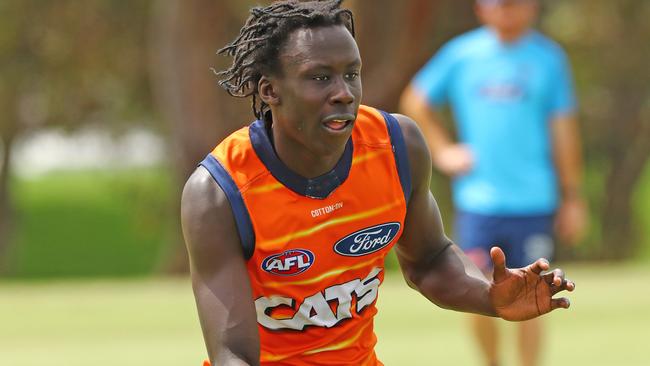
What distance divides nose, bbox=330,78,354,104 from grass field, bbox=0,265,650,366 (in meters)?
5.74

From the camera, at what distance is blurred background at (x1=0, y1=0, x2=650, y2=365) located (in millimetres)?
13234

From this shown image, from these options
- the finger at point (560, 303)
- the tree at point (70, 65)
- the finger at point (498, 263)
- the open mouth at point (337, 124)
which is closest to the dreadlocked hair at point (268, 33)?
the open mouth at point (337, 124)

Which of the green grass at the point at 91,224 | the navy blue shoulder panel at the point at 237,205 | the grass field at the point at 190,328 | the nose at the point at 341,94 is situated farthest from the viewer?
the green grass at the point at 91,224

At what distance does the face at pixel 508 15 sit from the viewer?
8.06 metres

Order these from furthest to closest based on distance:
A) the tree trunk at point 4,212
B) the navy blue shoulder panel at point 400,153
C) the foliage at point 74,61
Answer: the tree trunk at point 4,212, the foliage at point 74,61, the navy blue shoulder panel at point 400,153

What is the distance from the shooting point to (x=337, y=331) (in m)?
4.49

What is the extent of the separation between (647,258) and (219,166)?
3113 cm

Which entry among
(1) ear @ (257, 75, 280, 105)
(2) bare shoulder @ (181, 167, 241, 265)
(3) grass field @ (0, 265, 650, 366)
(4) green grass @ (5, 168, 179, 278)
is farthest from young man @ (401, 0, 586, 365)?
(4) green grass @ (5, 168, 179, 278)

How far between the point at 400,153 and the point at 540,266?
639 millimetres

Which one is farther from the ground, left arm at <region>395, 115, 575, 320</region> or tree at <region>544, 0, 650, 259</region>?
left arm at <region>395, 115, 575, 320</region>

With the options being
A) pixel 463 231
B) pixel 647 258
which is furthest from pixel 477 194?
pixel 647 258

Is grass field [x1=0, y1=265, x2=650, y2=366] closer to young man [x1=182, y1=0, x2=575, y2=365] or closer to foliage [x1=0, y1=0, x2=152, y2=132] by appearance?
young man [x1=182, y1=0, x2=575, y2=365]

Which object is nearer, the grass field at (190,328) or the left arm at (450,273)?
the left arm at (450,273)

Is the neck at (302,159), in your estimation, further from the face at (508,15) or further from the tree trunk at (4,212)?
the tree trunk at (4,212)
